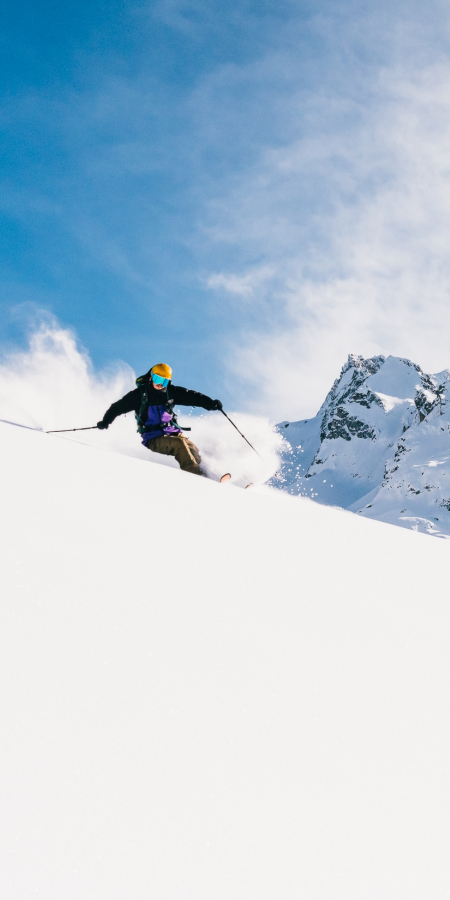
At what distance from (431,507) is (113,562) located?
87.9 meters

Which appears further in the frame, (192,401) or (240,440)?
(240,440)

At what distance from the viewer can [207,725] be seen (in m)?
1.25

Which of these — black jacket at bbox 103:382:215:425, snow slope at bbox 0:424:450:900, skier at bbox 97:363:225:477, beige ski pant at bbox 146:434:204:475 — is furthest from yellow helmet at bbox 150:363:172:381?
snow slope at bbox 0:424:450:900

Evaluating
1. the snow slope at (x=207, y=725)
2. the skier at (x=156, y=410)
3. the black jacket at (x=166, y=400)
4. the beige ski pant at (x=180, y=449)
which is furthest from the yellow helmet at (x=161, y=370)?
the snow slope at (x=207, y=725)

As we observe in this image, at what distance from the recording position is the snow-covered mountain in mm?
83562

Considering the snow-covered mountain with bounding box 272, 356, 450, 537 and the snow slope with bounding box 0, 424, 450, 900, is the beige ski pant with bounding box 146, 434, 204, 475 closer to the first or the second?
the snow slope with bounding box 0, 424, 450, 900

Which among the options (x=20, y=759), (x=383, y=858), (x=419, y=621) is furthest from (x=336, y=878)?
(x=419, y=621)

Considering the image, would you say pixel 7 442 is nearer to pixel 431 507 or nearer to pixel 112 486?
pixel 112 486

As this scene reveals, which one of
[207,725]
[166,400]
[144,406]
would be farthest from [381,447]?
[207,725]

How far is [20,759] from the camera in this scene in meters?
1.09

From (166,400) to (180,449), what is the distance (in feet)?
2.76

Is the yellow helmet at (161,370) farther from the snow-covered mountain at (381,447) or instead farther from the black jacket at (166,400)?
the snow-covered mountain at (381,447)

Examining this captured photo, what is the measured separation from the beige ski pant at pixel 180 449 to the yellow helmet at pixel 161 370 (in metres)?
0.90

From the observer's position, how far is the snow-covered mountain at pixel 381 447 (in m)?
83.6
